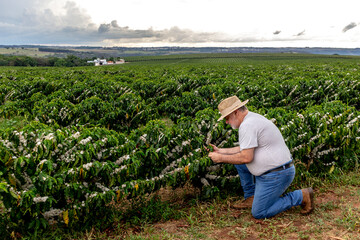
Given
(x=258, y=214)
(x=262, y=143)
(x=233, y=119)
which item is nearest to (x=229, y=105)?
(x=233, y=119)

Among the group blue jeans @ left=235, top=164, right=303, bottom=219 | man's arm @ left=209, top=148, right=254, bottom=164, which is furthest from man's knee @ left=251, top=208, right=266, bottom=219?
man's arm @ left=209, top=148, right=254, bottom=164

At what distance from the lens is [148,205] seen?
188 inches

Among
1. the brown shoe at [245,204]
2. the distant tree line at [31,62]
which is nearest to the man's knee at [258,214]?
the brown shoe at [245,204]

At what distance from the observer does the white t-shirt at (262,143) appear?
12.6 feet

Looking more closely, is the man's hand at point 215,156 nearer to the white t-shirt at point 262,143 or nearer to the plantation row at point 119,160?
the plantation row at point 119,160

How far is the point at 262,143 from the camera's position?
155 inches

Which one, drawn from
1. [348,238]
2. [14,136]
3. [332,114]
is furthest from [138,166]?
[332,114]

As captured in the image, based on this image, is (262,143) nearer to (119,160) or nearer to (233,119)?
(233,119)

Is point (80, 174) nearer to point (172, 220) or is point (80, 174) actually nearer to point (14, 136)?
point (14, 136)

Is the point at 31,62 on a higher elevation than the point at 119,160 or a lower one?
higher

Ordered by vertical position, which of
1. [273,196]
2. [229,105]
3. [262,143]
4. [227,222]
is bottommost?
[227,222]

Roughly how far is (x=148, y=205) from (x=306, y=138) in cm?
338

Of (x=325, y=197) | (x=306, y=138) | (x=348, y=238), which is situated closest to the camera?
(x=348, y=238)

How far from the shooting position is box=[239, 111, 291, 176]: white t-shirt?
12.6ft
